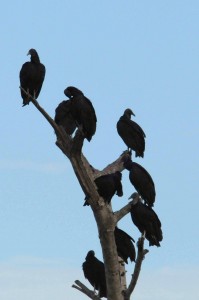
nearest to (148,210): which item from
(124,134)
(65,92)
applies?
(65,92)

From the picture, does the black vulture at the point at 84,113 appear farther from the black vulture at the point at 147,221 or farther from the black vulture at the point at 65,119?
the black vulture at the point at 65,119

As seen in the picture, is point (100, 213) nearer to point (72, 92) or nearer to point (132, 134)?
point (72, 92)

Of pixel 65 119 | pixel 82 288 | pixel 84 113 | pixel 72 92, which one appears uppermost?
pixel 65 119

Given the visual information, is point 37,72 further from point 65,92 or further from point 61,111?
point 65,92

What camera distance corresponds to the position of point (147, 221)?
373 inches

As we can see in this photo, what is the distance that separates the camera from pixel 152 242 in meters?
9.58

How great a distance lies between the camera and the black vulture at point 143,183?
10109 millimetres

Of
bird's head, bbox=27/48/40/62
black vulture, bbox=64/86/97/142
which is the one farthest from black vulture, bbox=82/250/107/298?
bird's head, bbox=27/48/40/62

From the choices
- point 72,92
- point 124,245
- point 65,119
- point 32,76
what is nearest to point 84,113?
point 72,92

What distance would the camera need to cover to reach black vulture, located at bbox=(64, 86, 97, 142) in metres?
9.25

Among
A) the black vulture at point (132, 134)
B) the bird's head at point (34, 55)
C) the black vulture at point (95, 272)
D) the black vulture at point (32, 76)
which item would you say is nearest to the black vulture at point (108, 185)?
the black vulture at point (95, 272)

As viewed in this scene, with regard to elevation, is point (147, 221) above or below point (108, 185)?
below

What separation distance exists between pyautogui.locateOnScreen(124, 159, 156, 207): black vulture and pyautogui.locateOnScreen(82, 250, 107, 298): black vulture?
5.44 feet

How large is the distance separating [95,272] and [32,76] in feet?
9.36
